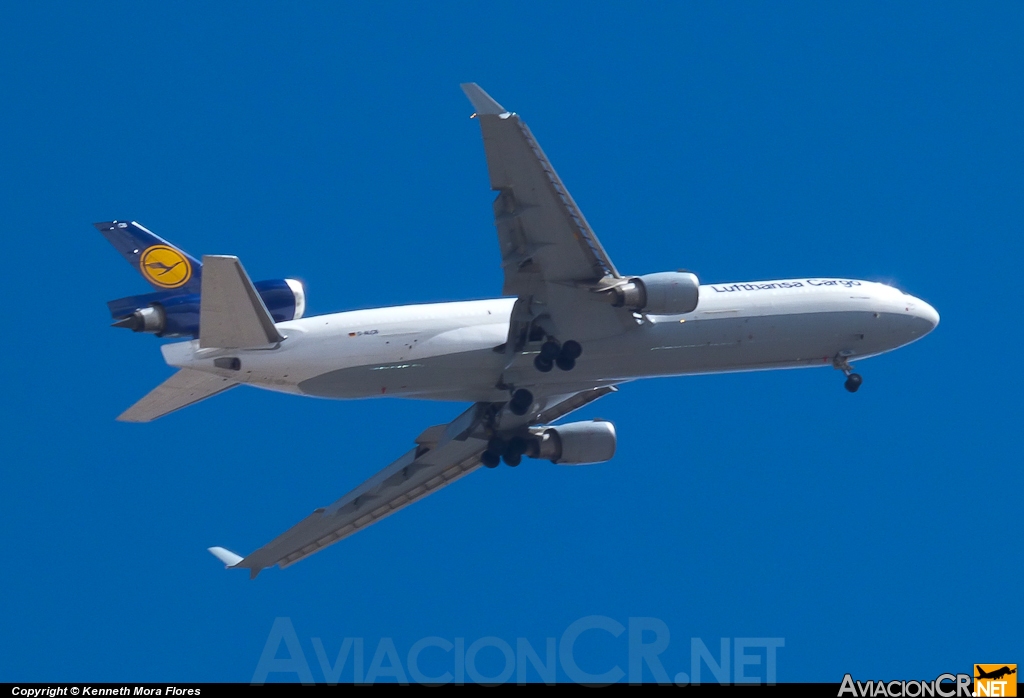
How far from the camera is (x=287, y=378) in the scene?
1421 inches

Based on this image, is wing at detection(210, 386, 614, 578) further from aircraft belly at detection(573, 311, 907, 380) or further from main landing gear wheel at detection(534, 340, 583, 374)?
main landing gear wheel at detection(534, 340, 583, 374)

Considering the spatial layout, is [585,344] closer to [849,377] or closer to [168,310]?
[849,377]

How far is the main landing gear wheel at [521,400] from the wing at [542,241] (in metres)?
2.23

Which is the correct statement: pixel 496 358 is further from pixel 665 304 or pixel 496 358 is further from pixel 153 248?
pixel 153 248

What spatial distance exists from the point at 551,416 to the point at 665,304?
7.66 metres

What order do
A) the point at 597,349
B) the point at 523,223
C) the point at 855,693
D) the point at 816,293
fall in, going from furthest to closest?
the point at 816,293 → the point at 597,349 → the point at 523,223 → the point at 855,693

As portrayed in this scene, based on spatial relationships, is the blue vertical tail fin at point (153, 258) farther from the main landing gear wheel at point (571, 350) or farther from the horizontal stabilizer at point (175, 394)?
the main landing gear wheel at point (571, 350)

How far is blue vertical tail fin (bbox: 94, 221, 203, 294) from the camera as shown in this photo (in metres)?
36.1

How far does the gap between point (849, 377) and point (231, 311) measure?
680 inches

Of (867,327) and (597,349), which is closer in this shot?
(597,349)

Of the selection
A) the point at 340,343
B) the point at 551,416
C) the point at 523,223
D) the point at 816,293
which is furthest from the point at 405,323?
the point at 816,293

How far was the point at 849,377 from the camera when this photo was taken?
4203cm

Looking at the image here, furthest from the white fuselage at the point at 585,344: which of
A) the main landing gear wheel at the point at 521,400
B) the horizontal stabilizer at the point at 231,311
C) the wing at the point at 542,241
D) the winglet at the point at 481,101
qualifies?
the winglet at the point at 481,101

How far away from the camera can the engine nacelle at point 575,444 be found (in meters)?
42.3
